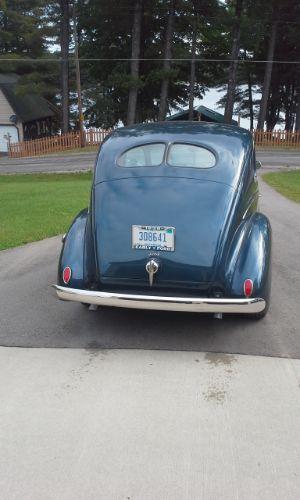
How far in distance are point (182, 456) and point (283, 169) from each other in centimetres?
2051

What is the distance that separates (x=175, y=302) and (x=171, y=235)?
25.2 inches

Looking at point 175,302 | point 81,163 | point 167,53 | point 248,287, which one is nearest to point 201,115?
point 167,53

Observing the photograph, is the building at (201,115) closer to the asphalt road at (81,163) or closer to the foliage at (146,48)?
the foliage at (146,48)

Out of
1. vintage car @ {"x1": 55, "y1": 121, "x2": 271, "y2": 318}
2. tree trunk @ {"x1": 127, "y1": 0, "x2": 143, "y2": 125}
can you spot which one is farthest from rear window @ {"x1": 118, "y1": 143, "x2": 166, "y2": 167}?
tree trunk @ {"x1": 127, "y1": 0, "x2": 143, "y2": 125}

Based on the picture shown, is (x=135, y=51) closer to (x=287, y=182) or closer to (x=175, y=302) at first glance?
(x=287, y=182)

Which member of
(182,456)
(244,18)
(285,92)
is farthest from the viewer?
(285,92)

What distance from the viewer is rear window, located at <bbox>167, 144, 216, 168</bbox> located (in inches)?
202

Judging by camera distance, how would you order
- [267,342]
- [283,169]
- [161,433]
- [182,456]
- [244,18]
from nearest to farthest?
[182,456]
[161,433]
[267,342]
[283,169]
[244,18]

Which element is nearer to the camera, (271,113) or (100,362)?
(100,362)

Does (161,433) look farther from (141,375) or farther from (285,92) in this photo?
(285,92)

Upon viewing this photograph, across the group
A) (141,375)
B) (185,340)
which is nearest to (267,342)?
(185,340)

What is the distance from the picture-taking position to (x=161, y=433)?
3152 mm

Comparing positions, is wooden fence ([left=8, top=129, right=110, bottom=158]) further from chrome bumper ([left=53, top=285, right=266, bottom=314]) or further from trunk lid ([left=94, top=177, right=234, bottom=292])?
chrome bumper ([left=53, top=285, right=266, bottom=314])

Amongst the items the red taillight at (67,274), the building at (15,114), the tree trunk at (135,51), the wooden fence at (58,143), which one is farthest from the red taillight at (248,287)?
the building at (15,114)
